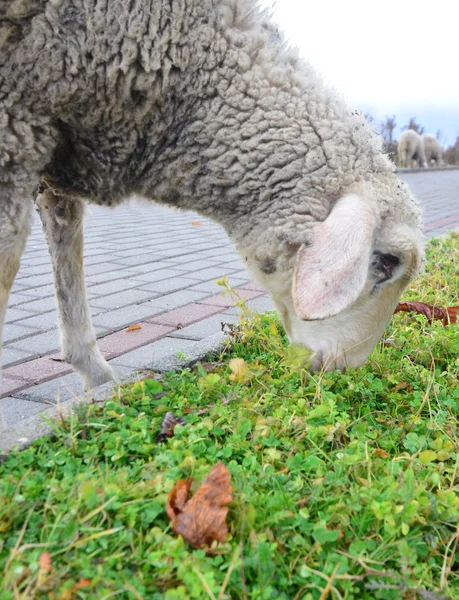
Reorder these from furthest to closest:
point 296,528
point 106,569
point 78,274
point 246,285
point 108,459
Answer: point 246,285
point 78,274
point 108,459
point 296,528
point 106,569

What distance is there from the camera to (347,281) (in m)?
2.34

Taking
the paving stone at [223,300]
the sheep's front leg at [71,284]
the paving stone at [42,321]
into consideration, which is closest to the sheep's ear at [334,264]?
the sheep's front leg at [71,284]

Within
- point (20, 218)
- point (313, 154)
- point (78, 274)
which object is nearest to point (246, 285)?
point (78, 274)

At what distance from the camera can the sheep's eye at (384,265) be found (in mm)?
2760

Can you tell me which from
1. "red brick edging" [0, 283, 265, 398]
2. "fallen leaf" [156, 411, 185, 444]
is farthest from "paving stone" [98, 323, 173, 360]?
"fallen leaf" [156, 411, 185, 444]

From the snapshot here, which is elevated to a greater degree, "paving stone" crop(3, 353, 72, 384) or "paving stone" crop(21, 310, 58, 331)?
"paving stone" crop(21, 310, 58, 331)

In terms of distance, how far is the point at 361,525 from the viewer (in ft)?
Result: 5.71

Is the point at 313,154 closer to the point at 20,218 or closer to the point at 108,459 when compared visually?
the point at 20,218

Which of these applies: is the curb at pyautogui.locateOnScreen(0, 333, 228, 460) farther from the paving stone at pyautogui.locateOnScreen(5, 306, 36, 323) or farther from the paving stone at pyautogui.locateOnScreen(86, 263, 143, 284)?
the paving stone at pyautogui.locateOnScreen(86, 263, 143, 284)

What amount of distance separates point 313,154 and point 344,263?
53 cm

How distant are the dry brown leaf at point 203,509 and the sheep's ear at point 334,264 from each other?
75 cm

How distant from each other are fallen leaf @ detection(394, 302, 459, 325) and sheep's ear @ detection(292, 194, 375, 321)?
1523 mm

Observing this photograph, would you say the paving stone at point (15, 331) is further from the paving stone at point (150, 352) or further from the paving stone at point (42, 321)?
the paving stone at point (150, 352)

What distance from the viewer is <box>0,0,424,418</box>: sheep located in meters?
2.30
